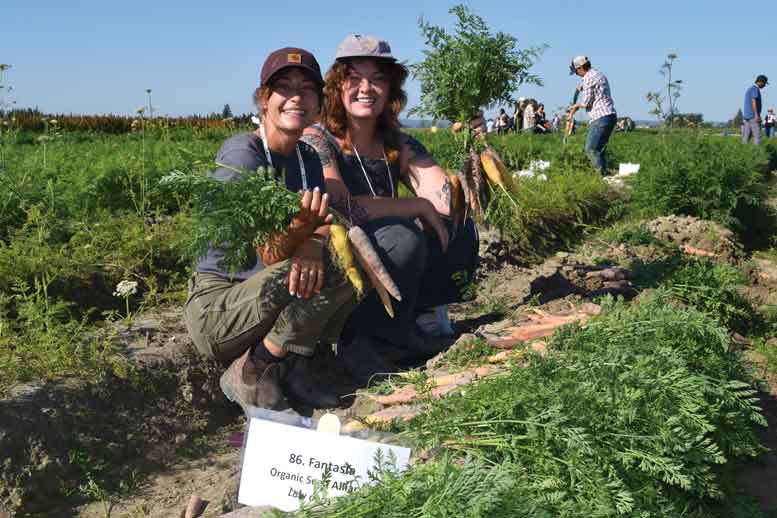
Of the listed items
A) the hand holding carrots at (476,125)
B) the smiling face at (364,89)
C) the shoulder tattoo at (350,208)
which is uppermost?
the smiling face at (364,89)

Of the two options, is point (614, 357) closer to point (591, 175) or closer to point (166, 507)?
point (166, 507)

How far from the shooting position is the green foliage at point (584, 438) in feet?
5.74

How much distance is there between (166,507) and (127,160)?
16.2ft

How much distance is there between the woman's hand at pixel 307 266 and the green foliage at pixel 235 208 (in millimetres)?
189

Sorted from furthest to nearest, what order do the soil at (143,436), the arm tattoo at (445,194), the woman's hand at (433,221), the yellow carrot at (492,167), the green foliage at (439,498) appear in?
the yellow carrot at (492,167)
the arm tattoo at (445,194)
the woman's hand at (433,221)
the soil at (143,436)
the green foliage at (439,498)

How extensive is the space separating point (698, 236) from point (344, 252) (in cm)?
414

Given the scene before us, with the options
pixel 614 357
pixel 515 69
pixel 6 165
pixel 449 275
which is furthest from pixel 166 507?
pixel 6 165

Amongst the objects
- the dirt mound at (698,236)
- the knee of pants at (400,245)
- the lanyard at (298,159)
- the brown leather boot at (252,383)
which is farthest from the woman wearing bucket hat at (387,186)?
the dirt mound at (698,236)

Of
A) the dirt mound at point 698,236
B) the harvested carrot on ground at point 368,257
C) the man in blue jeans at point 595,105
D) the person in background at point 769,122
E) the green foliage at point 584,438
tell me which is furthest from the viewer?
the person in background at point 769,122

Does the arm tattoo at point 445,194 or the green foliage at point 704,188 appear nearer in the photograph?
the arm tattoo at point 445,194

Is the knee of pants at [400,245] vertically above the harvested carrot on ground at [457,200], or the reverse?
the harvested carrot on ground at [457,200]

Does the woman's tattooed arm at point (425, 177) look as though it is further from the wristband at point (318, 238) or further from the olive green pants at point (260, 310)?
the wristband at point (318, 238)

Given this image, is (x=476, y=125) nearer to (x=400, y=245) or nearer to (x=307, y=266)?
(x=400, y=245)

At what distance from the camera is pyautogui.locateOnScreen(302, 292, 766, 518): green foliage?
175 centimetres
